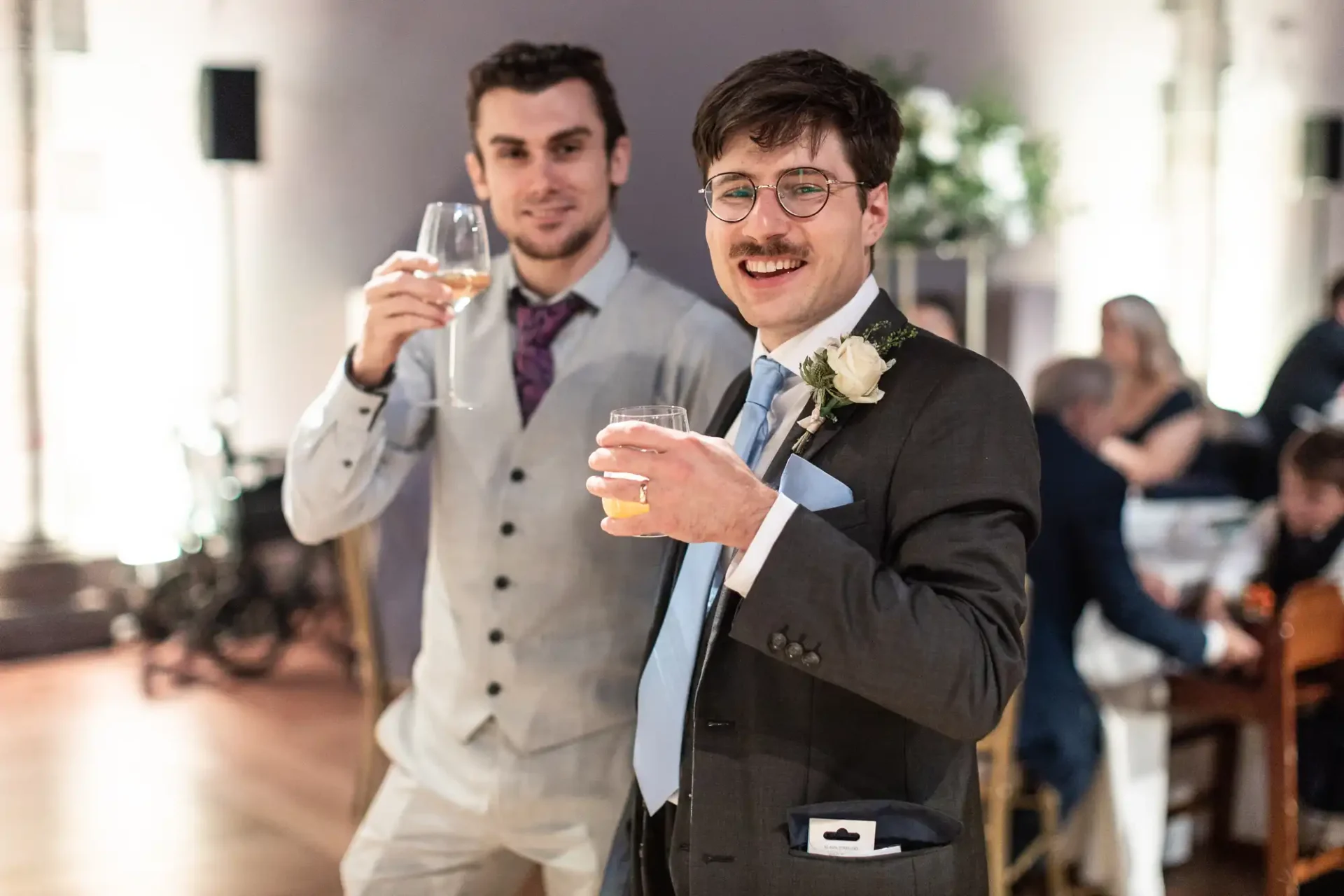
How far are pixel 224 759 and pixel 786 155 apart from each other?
A: 384cm

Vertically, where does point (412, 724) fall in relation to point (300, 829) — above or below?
above

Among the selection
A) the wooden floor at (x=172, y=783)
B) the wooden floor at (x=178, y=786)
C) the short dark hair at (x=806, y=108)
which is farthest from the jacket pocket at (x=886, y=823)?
the wooden floor at (x=172, y=783)

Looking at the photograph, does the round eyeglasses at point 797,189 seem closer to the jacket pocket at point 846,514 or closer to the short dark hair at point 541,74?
the jacket pocket at point 846,514

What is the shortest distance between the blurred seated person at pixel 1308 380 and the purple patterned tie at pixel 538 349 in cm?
458

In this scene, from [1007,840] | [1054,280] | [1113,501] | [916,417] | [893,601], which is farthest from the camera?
[1054,280]

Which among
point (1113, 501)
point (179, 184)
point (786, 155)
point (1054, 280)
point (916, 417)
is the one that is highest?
point (179, 184)

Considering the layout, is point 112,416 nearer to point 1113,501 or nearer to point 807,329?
point 1113,501

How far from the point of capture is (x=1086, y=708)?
10.4ft

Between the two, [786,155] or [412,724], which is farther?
[412,724]

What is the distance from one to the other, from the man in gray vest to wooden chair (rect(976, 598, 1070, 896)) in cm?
121

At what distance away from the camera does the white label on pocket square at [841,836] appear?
1.40 m

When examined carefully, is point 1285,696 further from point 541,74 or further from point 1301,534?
point 541,74

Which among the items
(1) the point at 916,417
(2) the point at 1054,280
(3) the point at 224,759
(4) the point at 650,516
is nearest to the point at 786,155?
(1) the point at 916,417

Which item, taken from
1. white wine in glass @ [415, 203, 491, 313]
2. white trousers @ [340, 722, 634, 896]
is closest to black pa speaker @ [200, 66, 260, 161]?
white wine in glass @ [415, 203, 491, 313]
